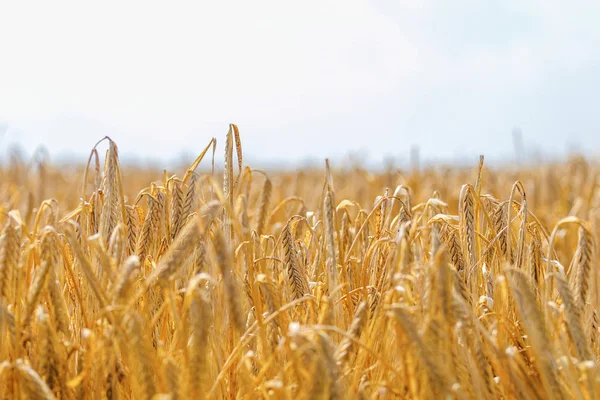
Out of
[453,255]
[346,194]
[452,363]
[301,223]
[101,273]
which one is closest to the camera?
[452,363]

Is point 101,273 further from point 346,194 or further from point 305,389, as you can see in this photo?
point 346,194

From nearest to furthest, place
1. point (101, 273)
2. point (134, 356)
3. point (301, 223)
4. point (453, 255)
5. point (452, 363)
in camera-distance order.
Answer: point (134, 356) < point (452, 363) < point (101, 273) < point (453, 255) < point (301, 223)

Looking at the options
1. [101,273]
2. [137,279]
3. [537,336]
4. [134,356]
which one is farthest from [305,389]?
[137,279]

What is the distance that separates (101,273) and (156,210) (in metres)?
0.23

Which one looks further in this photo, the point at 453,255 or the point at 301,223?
the point at 301,223

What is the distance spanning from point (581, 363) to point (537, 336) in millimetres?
86

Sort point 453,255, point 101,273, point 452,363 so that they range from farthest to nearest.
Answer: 1. point 453,255
2. point 101,273
3. point 452,363

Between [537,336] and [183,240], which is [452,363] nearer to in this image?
[537,336]

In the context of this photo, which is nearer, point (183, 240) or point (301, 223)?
point (183, 240)

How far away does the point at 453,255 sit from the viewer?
1.53 metres

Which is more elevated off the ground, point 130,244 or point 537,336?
point 130,244

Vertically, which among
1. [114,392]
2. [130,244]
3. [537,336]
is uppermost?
[130,244]

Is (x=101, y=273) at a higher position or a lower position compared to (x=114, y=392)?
higher

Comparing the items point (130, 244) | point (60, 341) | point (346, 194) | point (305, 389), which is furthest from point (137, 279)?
point (346, 194)
